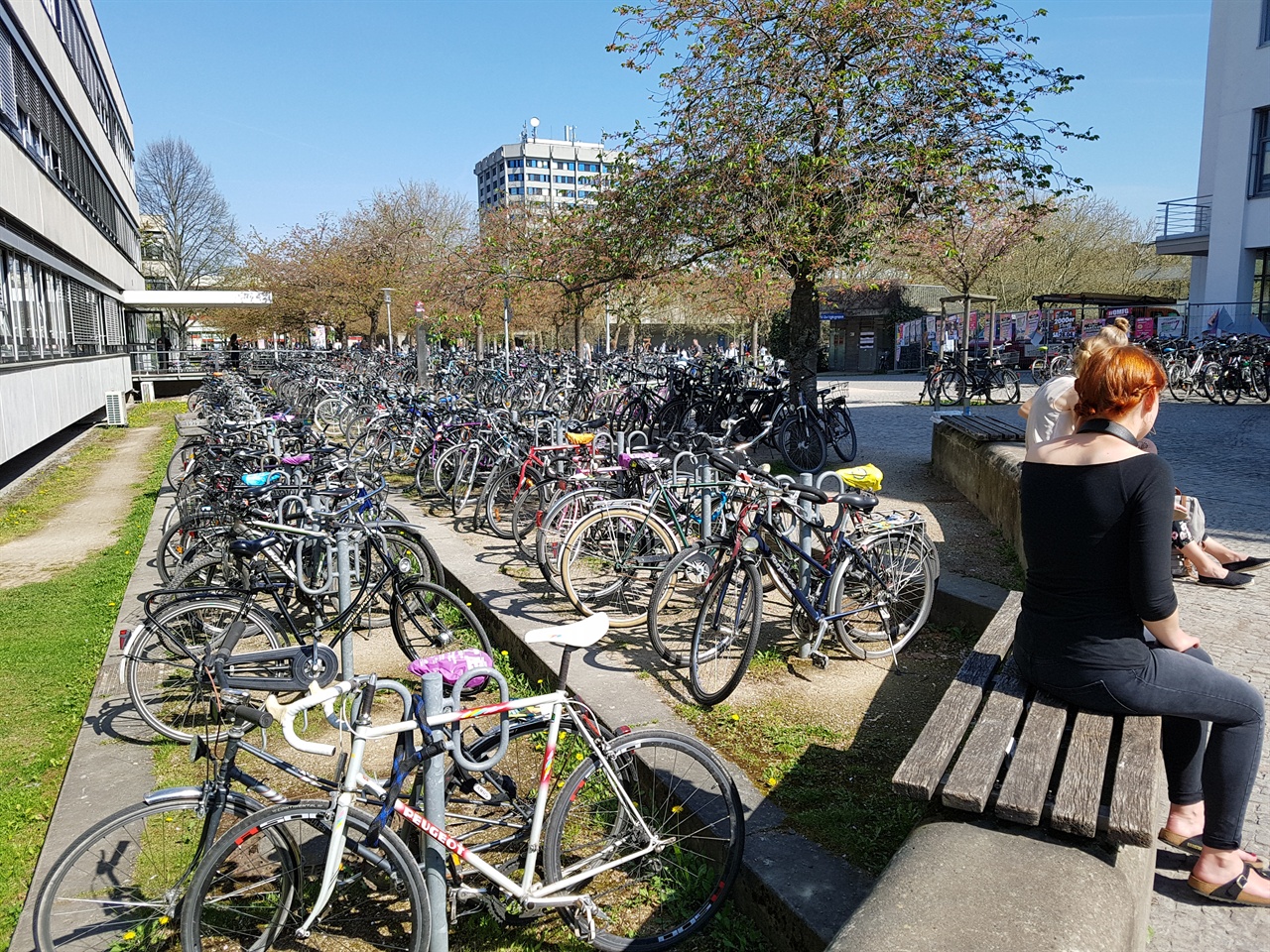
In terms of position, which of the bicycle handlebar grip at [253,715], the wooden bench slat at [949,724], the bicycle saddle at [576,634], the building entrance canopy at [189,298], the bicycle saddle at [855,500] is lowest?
the wooden bench slat at [949,724]

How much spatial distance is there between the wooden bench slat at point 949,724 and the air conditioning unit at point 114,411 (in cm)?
2085

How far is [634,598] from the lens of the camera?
6.04 m

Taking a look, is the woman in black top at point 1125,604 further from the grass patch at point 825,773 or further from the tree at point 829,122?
the tree at point 829,122

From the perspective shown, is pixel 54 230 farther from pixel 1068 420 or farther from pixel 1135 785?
pixel 1135 785

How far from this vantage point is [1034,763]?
2525 millimetres

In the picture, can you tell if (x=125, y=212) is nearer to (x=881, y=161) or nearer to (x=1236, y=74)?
(x=881, y=161)

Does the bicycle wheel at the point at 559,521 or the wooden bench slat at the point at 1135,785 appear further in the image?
the bicycle wheel at the point at 559,521

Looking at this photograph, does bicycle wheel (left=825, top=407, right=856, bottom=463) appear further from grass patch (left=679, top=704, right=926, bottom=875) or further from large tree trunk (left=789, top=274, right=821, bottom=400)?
grass patch (left=679, top=704, right=926, bottom=875)

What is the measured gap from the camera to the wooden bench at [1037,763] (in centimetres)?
230

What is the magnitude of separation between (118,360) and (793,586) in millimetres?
24160

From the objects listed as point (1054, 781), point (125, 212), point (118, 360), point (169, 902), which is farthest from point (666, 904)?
point (125, 212)

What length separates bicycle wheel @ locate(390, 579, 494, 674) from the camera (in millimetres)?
→ 5062

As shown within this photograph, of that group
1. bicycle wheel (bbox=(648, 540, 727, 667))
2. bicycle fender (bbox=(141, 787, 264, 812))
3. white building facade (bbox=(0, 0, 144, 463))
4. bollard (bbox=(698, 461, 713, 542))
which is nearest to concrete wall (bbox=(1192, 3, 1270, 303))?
bollard (bbox=(698, 461, 713, 542))

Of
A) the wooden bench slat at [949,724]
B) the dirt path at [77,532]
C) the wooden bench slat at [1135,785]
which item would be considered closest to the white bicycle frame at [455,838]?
the wooden bench slat at [949,724]
